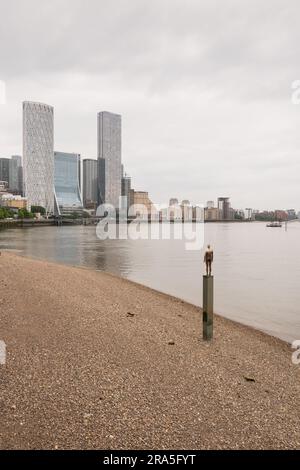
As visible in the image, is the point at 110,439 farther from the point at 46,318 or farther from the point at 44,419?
the point at 46,318

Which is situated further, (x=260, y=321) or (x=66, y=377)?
(x=260, y=321)

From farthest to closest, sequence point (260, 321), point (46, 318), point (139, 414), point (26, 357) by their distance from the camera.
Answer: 1. point (260, 321)
2. point (46, 318)
3. point (26, 357)
4. point (139, 414)

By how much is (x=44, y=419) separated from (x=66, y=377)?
58.7 inches

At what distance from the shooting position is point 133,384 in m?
7.68

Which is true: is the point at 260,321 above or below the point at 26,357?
below

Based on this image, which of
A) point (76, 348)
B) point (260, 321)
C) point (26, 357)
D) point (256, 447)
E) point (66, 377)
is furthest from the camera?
point (260, 321)

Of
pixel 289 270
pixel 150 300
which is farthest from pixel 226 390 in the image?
pixel 289 270

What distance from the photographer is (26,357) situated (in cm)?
828

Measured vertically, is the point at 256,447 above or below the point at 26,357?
below

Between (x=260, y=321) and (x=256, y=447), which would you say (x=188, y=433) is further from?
(x=260, y=321)

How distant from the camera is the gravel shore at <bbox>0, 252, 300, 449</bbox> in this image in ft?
19.8

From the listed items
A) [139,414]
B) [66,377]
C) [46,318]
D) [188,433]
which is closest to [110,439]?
[139,414]

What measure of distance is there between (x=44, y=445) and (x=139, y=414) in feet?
5.63

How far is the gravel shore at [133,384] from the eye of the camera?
6023 mm
